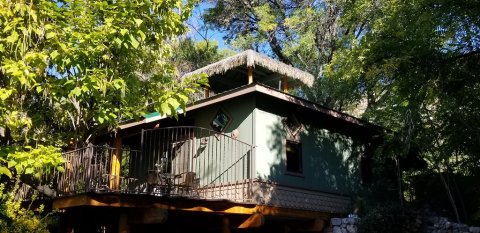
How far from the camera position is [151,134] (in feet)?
42.1

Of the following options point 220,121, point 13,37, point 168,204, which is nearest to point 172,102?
point 168,204

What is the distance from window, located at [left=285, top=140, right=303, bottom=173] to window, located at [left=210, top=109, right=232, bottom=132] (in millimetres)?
1598

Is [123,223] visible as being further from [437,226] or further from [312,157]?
[437,226]

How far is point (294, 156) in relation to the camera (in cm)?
1206

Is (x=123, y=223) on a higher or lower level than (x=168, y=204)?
lower

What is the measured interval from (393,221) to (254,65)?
189 inches

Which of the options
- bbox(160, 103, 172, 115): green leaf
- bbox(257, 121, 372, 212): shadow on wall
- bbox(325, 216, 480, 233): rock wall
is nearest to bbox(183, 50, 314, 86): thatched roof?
bbox(257, 121, 372, 212): shadow on wall

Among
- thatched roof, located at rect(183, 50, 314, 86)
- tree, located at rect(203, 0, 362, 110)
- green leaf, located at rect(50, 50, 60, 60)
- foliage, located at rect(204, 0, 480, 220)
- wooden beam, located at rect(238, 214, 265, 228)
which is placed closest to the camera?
green leaf, located at rect(50, 50, 60, 60)

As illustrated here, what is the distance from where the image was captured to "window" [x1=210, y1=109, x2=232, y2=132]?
11859mm

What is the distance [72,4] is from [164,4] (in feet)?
4.75

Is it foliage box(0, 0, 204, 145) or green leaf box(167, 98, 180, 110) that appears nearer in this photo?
foliage box(0, 0, 204, 145)

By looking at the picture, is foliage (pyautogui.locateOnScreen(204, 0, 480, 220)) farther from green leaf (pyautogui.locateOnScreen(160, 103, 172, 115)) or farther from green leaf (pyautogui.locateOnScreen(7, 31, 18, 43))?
green leaf (pyautogui.locateOnScreen(7, 31, 18, 43))

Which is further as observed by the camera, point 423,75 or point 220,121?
point 220,121

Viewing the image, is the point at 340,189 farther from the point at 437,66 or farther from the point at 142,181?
the point at 142,181
